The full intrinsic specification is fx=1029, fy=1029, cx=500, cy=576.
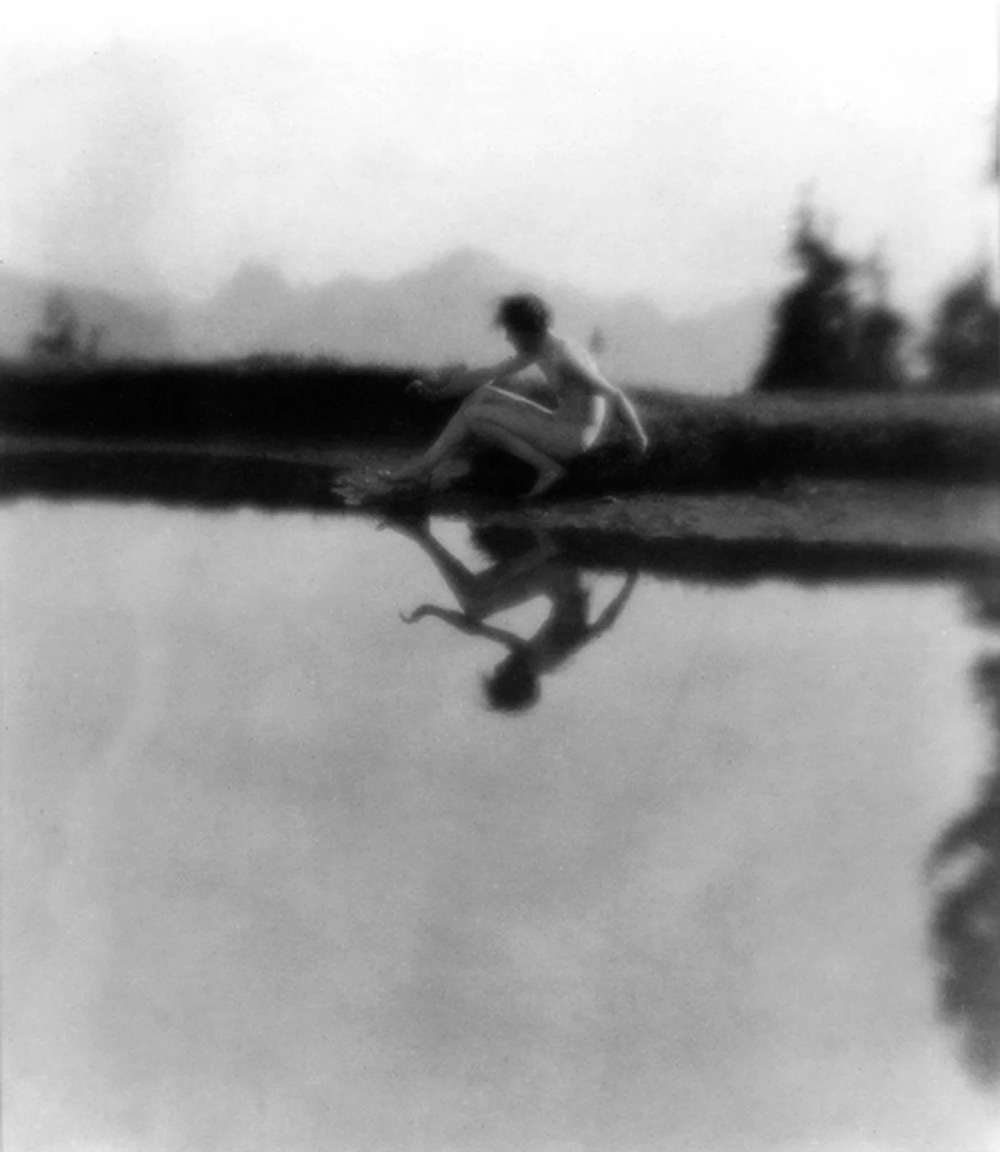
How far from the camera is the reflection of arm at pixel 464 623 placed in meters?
1.35

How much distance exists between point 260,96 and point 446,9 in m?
0.27

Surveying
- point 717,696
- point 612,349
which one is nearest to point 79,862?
point 717,696

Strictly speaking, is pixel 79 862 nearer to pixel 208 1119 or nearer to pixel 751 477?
pixel 208 1119

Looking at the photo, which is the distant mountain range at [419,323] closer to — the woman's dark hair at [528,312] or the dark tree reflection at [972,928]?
the woman's dark hair at [528,312]

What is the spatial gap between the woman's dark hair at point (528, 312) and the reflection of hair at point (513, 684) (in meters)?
0.42

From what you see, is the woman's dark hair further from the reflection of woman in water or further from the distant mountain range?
the reflection of woman in water

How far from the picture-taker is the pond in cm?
128

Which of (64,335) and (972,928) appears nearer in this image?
(972,928)

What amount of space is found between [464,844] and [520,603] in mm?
318

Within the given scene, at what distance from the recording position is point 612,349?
1.32m

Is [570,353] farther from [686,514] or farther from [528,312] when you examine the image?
[686,514]

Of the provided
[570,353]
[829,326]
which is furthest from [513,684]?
[829,326]

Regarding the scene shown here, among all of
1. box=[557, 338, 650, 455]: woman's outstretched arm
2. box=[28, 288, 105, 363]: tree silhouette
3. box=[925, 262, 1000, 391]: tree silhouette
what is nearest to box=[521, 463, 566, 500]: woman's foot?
box=[557, 338, 650, 455]: woman's outstretched arm

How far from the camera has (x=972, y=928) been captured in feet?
4.25
